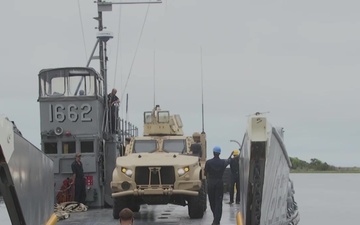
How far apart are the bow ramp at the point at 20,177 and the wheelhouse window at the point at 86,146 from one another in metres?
7.53

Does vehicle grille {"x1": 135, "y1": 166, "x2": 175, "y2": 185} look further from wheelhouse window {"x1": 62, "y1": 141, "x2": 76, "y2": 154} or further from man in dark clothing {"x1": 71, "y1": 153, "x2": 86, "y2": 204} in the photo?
wheelhouse window {"x1": 62, "y1": 141, "x2": 76, "y2": 154}

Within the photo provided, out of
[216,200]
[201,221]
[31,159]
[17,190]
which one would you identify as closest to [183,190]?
[201,221]

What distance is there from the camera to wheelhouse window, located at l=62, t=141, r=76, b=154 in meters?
17.2

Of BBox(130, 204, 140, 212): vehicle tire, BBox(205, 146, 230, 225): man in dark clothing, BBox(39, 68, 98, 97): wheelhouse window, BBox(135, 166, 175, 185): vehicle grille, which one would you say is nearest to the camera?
BBox(205, 146, 230, 225): man in dark clothing

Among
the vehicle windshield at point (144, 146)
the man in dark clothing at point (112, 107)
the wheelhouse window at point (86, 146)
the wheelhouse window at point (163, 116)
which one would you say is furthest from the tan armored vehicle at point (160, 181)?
the man in dark clothing at point (112, 107)

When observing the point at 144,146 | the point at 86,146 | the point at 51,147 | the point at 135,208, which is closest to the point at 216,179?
the point at 135,208

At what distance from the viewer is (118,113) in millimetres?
18875

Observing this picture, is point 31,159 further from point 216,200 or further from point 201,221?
point 201,221

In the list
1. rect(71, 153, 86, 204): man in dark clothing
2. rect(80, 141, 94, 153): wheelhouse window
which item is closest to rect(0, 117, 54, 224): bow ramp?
rect(71, 153, 86, 204): man in dark clothing

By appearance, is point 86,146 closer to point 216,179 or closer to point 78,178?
point 78,178

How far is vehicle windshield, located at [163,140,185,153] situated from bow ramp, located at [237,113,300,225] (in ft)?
19.2

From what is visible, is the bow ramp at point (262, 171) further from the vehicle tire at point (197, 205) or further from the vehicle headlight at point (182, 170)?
the vehicle tire at point (197, 205)

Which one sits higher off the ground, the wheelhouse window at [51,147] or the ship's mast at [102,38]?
the ship's mast at [102,38]

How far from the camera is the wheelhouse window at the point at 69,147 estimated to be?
676 inches
